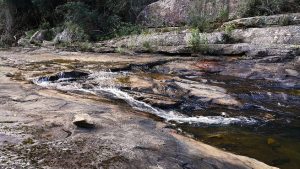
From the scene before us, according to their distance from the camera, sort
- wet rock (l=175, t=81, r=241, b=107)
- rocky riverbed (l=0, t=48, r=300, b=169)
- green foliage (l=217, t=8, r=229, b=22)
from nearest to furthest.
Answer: rocky riverbed (l=0, t=48, r=300, b=169) → wet rock (l=175, t=81, r=241, b=107) → green foliage (l=217, t=8, r=229, b=22)

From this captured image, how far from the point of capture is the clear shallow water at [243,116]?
5.11 m

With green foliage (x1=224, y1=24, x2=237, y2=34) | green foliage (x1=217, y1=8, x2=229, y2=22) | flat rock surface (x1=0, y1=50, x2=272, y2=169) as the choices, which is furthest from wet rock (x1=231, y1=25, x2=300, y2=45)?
flat rock surface (x1=0, y1=50, x2=272, y2=169)

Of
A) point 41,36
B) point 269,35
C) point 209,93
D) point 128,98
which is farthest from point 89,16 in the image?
point 209,93

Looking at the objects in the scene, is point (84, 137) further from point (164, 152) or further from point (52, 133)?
point (164, 152)

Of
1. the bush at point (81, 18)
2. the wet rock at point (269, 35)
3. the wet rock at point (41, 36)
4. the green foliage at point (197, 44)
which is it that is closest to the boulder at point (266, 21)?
the wet rock at point (269, 35)

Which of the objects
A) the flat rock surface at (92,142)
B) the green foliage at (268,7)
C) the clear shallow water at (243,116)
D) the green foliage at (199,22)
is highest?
the green foliage at (268,7)

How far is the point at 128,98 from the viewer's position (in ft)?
23.2

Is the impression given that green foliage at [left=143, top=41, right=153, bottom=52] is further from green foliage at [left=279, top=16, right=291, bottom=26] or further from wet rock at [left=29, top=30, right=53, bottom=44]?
wet rock at [left=29, top=30, right=53, bottom=44]

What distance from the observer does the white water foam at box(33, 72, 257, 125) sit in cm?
622

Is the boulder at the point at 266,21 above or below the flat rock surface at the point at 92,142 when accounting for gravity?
above

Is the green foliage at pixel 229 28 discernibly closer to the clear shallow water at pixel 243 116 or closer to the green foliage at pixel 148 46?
the green foliage at pixel 148 46

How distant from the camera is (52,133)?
13.4 feet

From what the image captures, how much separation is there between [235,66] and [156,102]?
11.7ft

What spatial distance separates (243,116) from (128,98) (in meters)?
2.07
